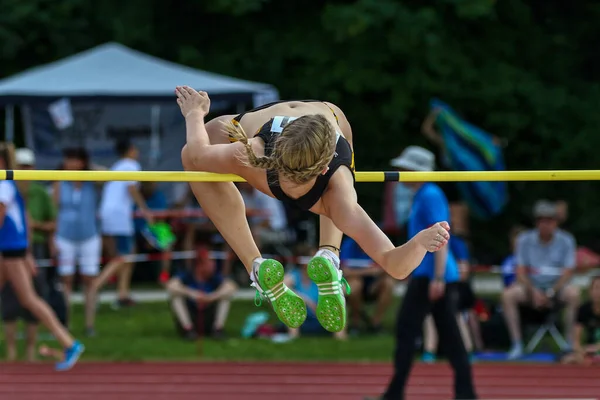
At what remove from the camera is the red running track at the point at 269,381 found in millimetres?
8859

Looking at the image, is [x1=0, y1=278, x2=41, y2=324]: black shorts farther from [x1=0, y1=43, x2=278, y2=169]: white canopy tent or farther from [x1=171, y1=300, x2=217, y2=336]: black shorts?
[x1=0, y1=43, x2=278, y2=169]: white canopy tent

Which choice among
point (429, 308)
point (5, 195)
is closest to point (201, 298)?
point (5, 195)

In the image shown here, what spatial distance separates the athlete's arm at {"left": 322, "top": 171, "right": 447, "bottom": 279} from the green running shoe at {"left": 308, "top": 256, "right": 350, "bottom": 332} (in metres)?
0.19

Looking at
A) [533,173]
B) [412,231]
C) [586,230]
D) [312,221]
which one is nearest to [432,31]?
[312,221]

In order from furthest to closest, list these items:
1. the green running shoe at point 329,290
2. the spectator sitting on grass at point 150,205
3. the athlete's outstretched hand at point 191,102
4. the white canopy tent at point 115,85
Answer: the spectator sitting on grass at point 150,205
the white canopy tent at point 115,85
the athlete's outstretched hand at point 191,102
the green running shoe at point 329,290

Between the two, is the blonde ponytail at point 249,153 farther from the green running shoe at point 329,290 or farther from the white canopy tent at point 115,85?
the white canopy tent at point 115,85

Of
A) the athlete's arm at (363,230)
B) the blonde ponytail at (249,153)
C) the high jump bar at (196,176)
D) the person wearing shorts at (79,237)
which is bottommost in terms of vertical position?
the person wearing shorts at (79,237)

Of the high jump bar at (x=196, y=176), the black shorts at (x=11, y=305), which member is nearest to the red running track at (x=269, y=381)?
the black shorts at (x=11, y=305)

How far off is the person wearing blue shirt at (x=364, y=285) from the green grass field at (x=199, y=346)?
0.22m

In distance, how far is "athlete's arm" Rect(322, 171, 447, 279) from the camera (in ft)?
17.6

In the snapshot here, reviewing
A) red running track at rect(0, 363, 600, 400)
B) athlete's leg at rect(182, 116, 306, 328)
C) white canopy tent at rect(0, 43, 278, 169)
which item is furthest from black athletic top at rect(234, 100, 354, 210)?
white canopy tent at rect(0, 43, 278, 169)

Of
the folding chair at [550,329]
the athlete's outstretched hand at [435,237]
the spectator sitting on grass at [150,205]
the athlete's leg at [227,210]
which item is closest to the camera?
the athlete's outstretched hand at [435,237]

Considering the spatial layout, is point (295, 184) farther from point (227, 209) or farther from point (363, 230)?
point (227, 209)

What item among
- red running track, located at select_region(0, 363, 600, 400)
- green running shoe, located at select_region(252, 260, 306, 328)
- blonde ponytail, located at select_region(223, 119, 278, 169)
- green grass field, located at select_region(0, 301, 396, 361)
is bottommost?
green grass field, located at select_region(0, 301, 396, 361)
